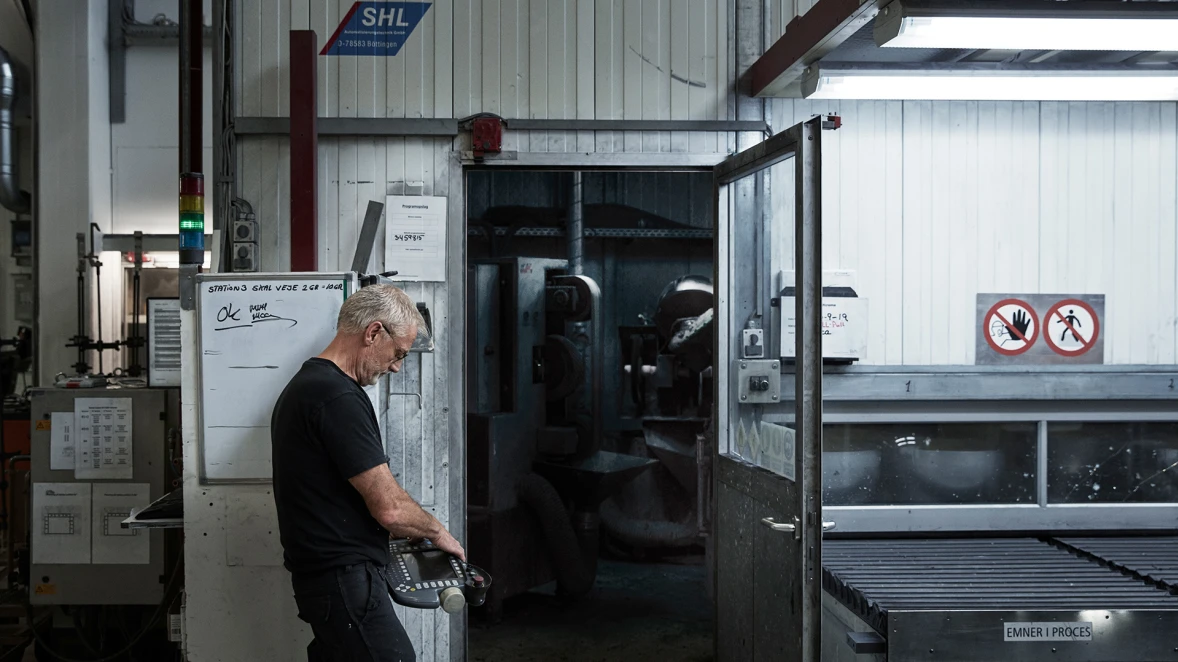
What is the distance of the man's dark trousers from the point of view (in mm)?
2244

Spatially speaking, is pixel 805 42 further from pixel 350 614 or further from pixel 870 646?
pixel 350 614

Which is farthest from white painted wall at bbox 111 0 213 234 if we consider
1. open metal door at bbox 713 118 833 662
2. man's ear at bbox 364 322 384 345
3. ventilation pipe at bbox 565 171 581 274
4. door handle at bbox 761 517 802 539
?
door handle at bbox 761 517 802 539

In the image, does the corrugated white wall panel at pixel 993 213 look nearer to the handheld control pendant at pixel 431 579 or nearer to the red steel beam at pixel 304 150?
the red steel beam at pixel 304 150

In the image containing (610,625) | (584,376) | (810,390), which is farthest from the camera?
(584,376)

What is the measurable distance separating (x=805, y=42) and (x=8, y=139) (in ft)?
17.9

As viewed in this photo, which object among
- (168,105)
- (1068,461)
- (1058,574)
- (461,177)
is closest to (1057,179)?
(1068,461)

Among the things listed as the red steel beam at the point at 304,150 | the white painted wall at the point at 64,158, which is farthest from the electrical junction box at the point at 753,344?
the white painted wall at the point at 64,158

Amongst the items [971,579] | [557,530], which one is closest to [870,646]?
[971,579]

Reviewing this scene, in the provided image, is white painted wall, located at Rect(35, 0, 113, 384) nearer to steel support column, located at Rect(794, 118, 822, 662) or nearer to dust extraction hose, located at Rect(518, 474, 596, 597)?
dust extraction hose, located at Rect(518, 474, 596, 597)

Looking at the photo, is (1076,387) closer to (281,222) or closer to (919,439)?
(919,439)

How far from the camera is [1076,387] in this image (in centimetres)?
358

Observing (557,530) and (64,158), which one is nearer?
(557,530)

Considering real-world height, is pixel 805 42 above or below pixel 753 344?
above

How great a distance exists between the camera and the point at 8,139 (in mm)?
5832
